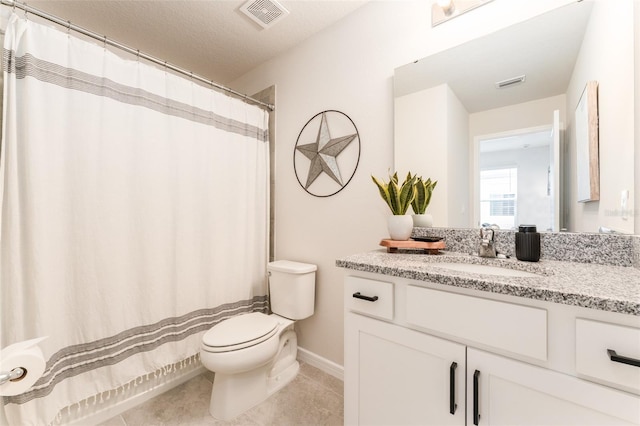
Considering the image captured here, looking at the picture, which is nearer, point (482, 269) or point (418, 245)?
point (482, 269)

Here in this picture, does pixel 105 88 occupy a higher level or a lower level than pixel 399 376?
higher

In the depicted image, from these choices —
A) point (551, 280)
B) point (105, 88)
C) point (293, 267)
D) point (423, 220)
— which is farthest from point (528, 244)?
point (105, 88)

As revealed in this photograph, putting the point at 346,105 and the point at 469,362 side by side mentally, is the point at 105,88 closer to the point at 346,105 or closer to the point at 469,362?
the point at 346,105

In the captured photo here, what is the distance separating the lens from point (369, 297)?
37.6 inches

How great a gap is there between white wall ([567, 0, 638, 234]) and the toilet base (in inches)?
66.6

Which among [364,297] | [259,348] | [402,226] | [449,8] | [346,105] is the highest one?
[449,8]

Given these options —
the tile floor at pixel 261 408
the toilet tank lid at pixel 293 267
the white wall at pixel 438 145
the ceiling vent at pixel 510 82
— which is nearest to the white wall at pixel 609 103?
the ceiling vent at pixel 510 82

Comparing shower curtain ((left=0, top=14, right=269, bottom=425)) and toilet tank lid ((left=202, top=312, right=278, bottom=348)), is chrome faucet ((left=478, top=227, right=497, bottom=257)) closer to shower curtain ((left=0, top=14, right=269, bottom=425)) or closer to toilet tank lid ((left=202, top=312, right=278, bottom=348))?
toilet tank lid ((left=202, top=312, right=278, bottom=348))

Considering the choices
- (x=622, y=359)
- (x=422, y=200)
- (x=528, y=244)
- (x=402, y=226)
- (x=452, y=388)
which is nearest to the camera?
(x=622, y=359)

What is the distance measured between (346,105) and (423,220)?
0.89 metres

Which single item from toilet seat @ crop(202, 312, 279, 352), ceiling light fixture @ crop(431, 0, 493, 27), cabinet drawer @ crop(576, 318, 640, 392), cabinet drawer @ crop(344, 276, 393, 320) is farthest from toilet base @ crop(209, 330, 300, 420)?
ceiling light fixture @ crop(431, 0, 493, 27)

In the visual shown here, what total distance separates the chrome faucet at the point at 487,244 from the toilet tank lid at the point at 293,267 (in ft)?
3.36

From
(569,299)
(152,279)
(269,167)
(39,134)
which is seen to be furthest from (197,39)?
(569,299)

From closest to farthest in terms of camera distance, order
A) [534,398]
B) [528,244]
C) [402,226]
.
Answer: [534,398], [528,244], [402,226]
